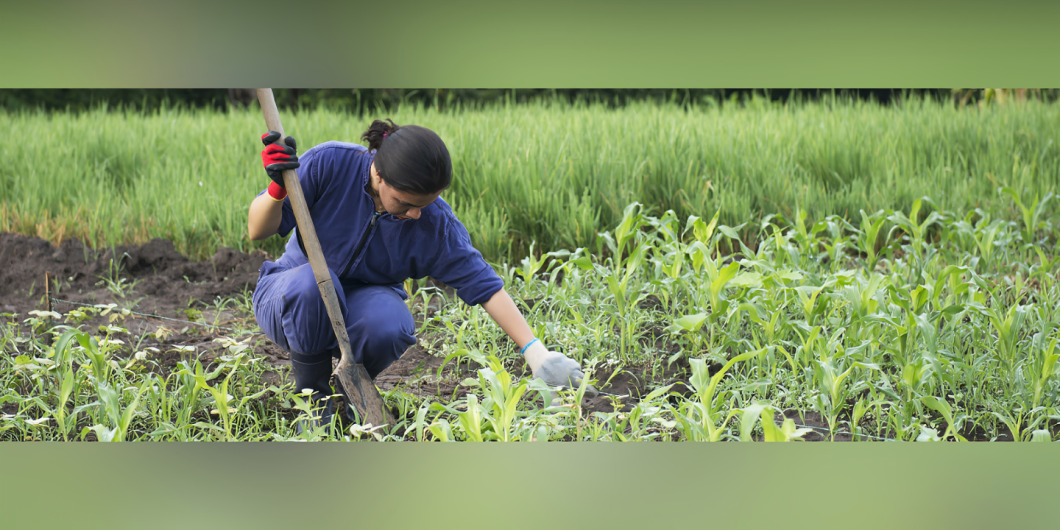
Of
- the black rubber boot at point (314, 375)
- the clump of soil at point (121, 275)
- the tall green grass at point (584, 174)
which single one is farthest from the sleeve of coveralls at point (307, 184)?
the tall green grass at point (584, 174)

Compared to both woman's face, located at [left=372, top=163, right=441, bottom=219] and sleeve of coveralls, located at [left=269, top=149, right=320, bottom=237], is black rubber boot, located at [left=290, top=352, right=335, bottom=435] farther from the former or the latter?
woman's face, located at [left=372, top=163, right=441, bottom=219]

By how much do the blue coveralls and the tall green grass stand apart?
1218mm

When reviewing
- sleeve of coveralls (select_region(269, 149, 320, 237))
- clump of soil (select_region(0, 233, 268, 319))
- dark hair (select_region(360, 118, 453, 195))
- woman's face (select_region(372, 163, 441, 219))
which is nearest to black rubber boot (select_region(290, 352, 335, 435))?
sleeve of coveralls (select_region(269, 149, 320, 237))

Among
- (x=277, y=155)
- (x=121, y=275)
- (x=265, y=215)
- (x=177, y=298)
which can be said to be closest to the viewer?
(x=277, y=155)

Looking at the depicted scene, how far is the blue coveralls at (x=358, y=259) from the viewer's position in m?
1.90

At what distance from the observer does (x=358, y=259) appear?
6.42 ft

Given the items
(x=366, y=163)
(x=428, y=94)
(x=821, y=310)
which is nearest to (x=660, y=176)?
(x=821, y=310)

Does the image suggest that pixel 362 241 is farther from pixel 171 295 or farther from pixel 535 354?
pixel 171 295

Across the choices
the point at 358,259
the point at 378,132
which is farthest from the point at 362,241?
the point at 378,132

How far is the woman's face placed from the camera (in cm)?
175

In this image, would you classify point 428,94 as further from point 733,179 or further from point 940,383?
point 940,383

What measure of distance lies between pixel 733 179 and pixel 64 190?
3.71 m

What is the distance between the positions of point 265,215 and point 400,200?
0.37 meters

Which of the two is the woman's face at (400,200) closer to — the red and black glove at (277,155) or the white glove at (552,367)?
the red and black glove at (277,155)
